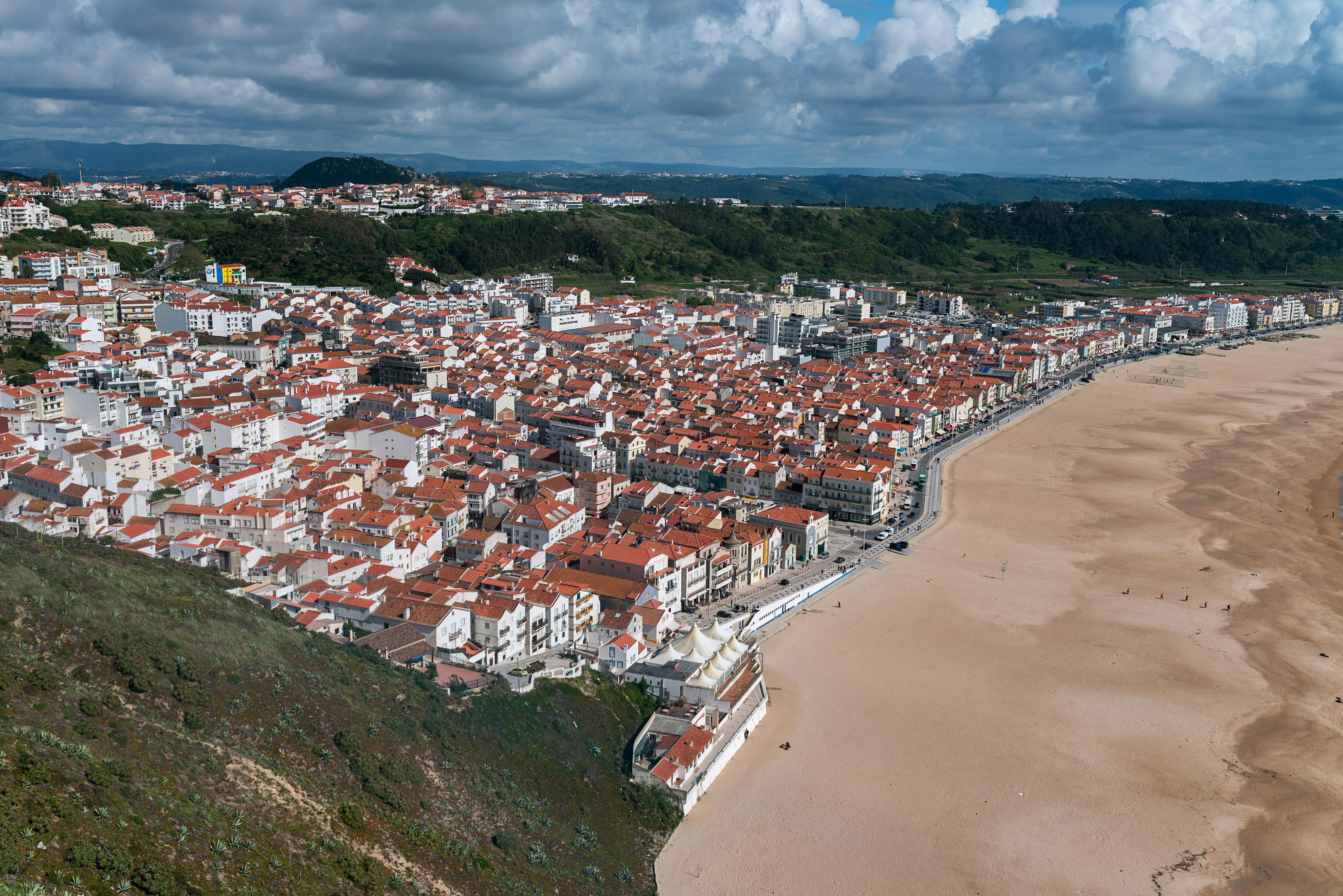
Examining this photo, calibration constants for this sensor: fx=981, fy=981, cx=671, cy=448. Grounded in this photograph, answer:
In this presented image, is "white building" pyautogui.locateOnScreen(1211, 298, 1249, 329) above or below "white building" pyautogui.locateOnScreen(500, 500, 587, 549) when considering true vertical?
above

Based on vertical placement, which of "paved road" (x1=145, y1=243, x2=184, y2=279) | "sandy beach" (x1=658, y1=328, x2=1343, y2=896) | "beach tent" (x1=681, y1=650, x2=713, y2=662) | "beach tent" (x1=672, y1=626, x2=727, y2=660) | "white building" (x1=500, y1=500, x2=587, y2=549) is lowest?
"sandy beach" (x1=658, y1=328, x2=1343, y2=896)

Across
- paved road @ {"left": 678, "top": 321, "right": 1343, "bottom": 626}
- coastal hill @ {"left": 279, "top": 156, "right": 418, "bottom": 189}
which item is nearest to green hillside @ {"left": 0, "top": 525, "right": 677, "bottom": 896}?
paved road @ {"left": 678, "top": 321, "right": 1343, "bottom": 626}

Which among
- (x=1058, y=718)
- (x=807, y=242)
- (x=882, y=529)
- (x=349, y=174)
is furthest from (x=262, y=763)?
(x=349, y=174)

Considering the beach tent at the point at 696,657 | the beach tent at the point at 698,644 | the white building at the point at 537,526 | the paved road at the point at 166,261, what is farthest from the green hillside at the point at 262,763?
the paved road at the point at 166,261

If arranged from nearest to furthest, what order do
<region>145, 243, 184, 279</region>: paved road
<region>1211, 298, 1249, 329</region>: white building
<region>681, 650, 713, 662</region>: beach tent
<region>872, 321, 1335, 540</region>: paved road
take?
<region>681, 650, 713, 662</region>: beach tent → <region>872, 321, 1335, 540</region>: paved road → <region>145, 243, 184, 279</region>: paved road → <region>1211, 298, 1249, 329</region>: white building

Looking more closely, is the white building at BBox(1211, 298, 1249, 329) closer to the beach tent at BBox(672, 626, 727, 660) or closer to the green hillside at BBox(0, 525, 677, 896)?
the beach tent at BBox(672, 626, 727, 660)

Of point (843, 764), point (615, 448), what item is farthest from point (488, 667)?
point (615, 448)

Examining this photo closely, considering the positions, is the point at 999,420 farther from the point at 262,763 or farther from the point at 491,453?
the point at 262,763

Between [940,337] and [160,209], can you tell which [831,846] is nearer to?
[940,337]
